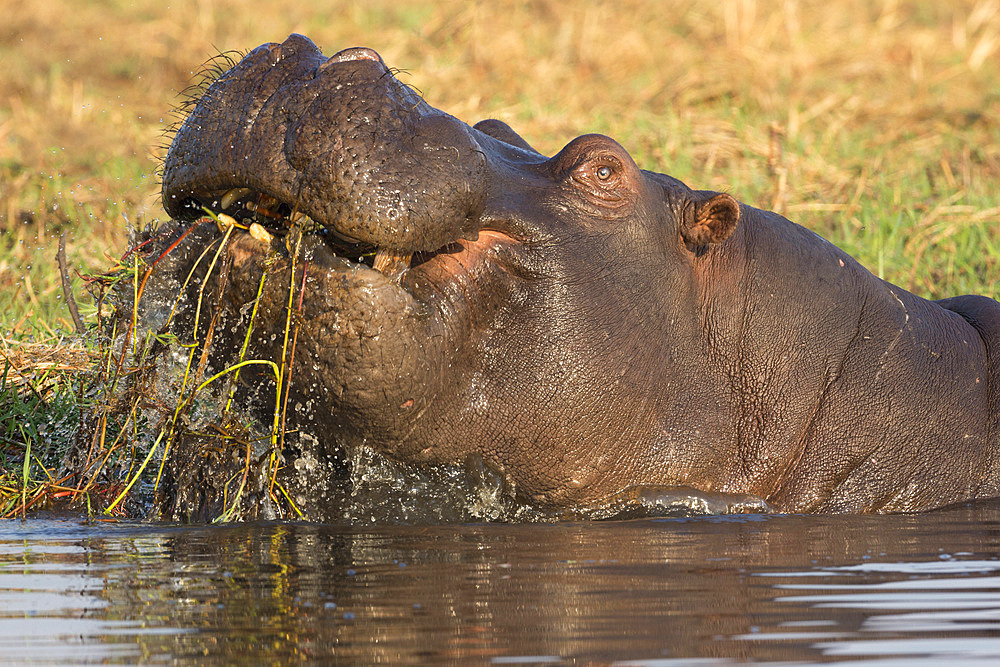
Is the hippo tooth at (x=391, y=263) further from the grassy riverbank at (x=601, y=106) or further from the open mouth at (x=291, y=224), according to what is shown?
the grassy riverbank at (x=601, y=106)

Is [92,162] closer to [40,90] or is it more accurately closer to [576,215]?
[40,90]

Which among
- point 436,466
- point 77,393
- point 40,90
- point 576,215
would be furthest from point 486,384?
point 40,90

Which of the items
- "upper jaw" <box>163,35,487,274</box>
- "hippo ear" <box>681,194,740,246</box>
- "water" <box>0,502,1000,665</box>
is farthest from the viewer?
"hippo ear" <box>681,194,740,246</box>

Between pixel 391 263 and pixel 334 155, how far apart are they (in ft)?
1.11

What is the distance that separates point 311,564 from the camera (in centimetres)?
366

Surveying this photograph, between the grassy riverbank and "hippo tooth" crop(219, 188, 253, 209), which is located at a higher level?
the grassy riverbank

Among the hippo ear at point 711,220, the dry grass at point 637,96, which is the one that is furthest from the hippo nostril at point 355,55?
the dry grass at point 637,96

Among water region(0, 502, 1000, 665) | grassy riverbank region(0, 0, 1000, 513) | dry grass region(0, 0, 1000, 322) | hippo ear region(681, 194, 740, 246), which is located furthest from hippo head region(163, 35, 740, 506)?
dry grass region(0, 0, 1000, 322)

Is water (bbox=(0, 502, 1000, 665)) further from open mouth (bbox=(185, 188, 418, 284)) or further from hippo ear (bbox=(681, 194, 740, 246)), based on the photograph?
hippo ear (bbox=(681, 194, 740, 246))

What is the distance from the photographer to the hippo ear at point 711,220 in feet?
15.0

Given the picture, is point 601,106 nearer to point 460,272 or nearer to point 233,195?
point 460,272

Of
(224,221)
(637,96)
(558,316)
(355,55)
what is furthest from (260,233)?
(637,96)

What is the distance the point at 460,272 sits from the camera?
4.07 metres

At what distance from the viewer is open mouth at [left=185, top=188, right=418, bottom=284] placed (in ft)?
12.7
